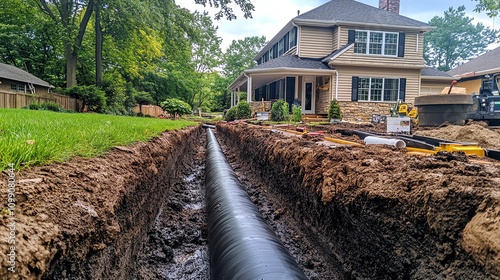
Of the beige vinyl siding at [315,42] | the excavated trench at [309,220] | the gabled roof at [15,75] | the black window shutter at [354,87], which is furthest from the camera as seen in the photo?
the gabled roof at [15,75]

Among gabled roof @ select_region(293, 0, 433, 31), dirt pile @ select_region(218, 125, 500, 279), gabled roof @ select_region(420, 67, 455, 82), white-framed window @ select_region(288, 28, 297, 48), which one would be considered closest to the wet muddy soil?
dirt pile @ select_region(218, 125, 500, 279)

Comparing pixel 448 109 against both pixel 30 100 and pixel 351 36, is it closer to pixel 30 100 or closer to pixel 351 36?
pixel 351 36

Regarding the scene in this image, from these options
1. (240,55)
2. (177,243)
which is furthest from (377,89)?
(240,55)

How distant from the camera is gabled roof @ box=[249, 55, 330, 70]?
1436 centimetres

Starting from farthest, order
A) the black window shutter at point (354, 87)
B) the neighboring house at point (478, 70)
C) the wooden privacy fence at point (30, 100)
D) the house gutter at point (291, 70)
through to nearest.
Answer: the neighboring house at point (478, 70)
the black window shutter at point (354, 87)
the house gutter at point (291, 70)
the wooden privacy fence at point (30, 100)

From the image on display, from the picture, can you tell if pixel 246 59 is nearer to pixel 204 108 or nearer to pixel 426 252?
pixel 204 108

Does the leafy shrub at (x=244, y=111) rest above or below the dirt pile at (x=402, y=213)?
above

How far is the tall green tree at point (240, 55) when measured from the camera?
43.9 metres

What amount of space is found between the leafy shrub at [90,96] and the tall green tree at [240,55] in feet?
94.3

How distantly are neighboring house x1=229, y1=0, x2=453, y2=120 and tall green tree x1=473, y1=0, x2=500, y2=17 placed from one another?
2.92 m

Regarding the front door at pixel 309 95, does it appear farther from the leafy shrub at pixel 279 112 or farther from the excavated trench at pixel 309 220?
the excavated trench at pixel 309 220

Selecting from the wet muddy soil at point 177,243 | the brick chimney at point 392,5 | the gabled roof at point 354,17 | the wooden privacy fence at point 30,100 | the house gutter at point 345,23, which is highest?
the brick chimney at point 392,5

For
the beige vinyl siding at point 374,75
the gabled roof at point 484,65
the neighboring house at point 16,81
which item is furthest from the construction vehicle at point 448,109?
the neighboring house at point 16,81

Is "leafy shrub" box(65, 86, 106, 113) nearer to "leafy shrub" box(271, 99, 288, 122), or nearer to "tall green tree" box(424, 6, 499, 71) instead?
"leafy shrub" box(271, 99, 288, 122)
